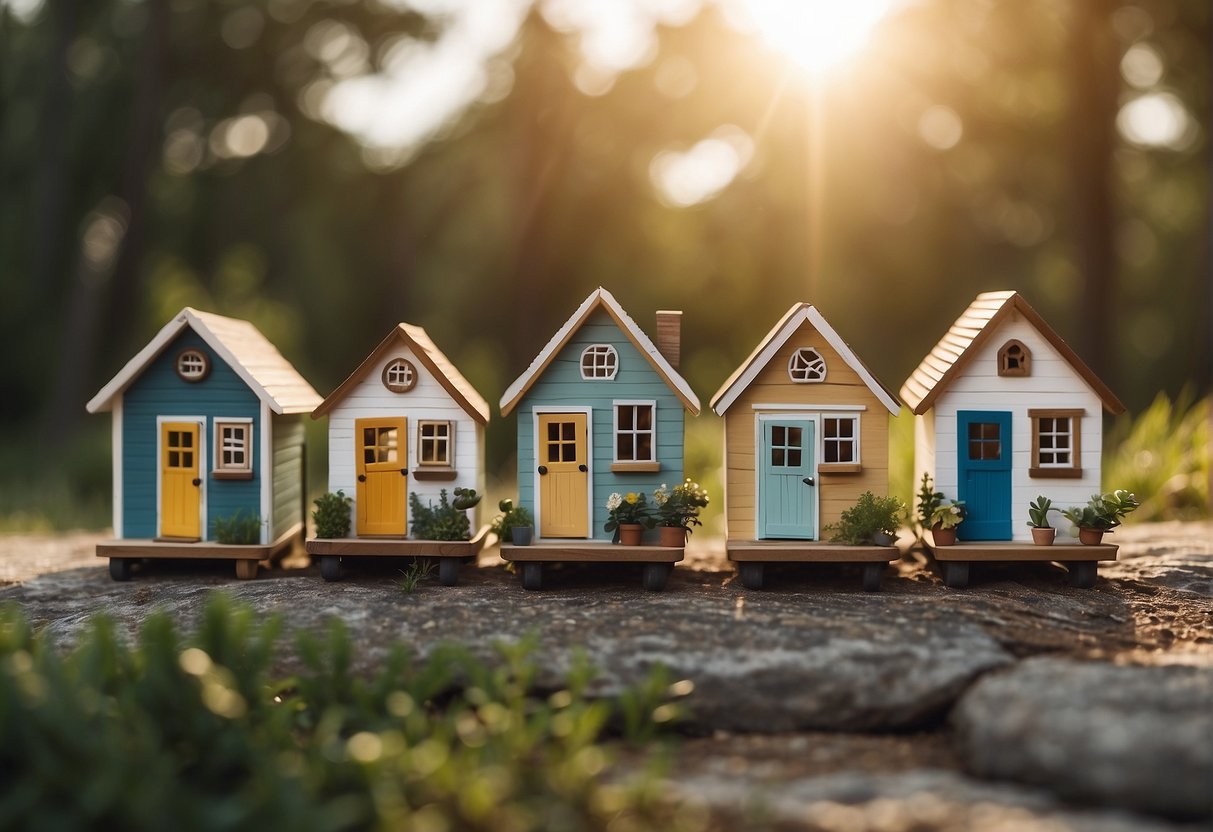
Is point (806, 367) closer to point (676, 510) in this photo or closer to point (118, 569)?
point (676, 510)

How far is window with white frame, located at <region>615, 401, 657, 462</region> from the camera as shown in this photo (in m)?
8.35

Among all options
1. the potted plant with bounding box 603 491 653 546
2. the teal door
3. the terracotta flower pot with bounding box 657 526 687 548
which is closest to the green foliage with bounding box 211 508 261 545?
the potted plant with bounding box 603 491 653 546

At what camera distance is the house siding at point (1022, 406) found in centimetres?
827

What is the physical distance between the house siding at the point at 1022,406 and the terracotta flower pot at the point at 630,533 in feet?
8.33

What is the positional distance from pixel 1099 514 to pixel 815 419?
241cm

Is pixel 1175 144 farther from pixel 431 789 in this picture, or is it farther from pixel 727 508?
pixel 431 789

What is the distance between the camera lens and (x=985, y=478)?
27.2 feet

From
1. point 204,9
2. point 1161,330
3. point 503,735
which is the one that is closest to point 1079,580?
point 503,735

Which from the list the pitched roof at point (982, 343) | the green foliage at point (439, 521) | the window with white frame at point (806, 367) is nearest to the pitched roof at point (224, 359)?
the green foliage at point (439, 521)

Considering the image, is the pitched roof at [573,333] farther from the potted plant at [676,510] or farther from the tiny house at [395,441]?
the potted plant at [676,510]

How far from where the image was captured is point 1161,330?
28422 mm

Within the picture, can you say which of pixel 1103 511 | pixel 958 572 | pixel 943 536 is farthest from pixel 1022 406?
pixel 958 572

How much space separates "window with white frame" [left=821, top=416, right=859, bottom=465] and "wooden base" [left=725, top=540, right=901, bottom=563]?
30.7 inches

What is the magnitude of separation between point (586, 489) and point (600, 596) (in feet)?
3.03
